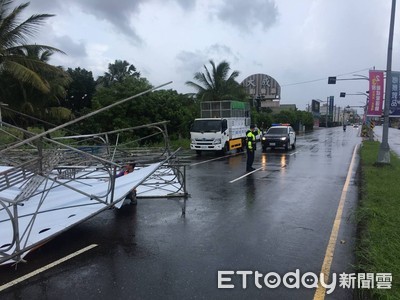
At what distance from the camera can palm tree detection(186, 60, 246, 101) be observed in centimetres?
3491

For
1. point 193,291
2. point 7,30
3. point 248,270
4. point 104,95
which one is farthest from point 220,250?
point 104,95

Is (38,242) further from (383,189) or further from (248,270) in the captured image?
(383,189)

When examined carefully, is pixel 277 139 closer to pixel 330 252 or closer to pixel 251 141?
pixel 251 141

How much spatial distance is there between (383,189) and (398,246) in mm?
4662

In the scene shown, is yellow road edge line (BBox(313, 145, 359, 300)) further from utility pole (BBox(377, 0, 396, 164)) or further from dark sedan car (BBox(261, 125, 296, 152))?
dark sedan car (BBox(261, 125, 296, 152))

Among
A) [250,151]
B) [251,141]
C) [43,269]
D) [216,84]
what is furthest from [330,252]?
[216,84]

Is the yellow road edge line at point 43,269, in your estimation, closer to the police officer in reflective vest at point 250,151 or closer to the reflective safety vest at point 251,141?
the police officer in reflective vest at point 250,151

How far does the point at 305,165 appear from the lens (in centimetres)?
1698

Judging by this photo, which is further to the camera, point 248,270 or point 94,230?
point 94,230

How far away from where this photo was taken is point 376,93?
701 inches

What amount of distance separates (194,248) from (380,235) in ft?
9.57

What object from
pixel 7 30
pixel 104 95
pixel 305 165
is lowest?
pixel 305 165

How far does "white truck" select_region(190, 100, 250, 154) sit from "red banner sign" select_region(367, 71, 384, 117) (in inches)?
310

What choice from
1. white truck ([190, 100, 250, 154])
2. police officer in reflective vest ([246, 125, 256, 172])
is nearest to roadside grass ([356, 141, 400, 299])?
police officer in reflective vest ([246, 125, 256, 172])
